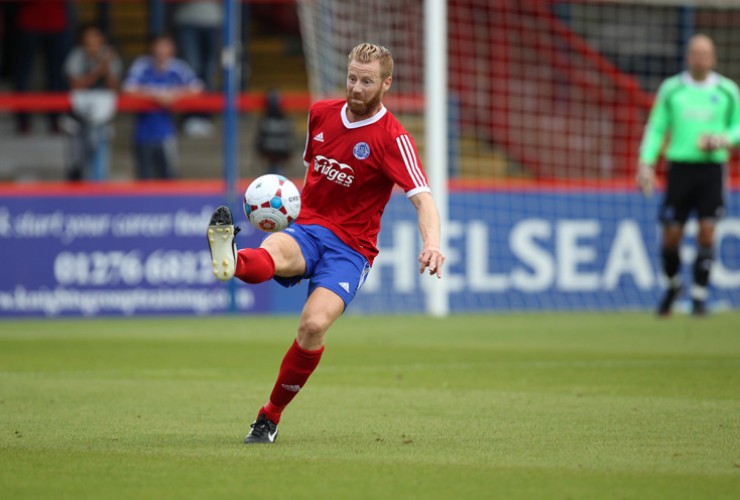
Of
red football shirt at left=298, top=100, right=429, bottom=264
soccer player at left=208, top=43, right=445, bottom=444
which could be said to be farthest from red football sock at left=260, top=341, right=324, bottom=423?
red football shirt at left=298, top=100, right=429, bottom=264

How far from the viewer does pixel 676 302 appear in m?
16.8

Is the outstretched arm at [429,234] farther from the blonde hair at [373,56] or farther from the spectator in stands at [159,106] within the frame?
the spectator in stands at [159,106]

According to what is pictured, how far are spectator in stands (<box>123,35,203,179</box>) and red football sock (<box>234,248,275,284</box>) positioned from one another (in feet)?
35.6

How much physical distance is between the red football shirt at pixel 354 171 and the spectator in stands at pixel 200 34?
12473mm

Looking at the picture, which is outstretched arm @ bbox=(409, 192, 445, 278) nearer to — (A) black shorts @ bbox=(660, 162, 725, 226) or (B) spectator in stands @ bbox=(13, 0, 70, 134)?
(A) black shorts @ bbox=(660, 162, 725, 226)

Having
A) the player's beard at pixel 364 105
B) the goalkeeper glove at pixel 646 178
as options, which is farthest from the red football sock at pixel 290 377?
the goalkeeper glove at pixel 646 178

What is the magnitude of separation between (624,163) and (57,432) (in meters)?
13.3

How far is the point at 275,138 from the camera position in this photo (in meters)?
18.6

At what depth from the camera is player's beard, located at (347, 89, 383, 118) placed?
725 cm

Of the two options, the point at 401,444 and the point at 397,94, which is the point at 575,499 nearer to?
the point at 401,444

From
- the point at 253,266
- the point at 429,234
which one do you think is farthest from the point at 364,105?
the point at 253,266

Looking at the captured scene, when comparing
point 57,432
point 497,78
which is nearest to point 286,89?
point 497,78

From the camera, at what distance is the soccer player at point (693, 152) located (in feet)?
47.5

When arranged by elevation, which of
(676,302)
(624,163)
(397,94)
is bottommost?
(676,302)
